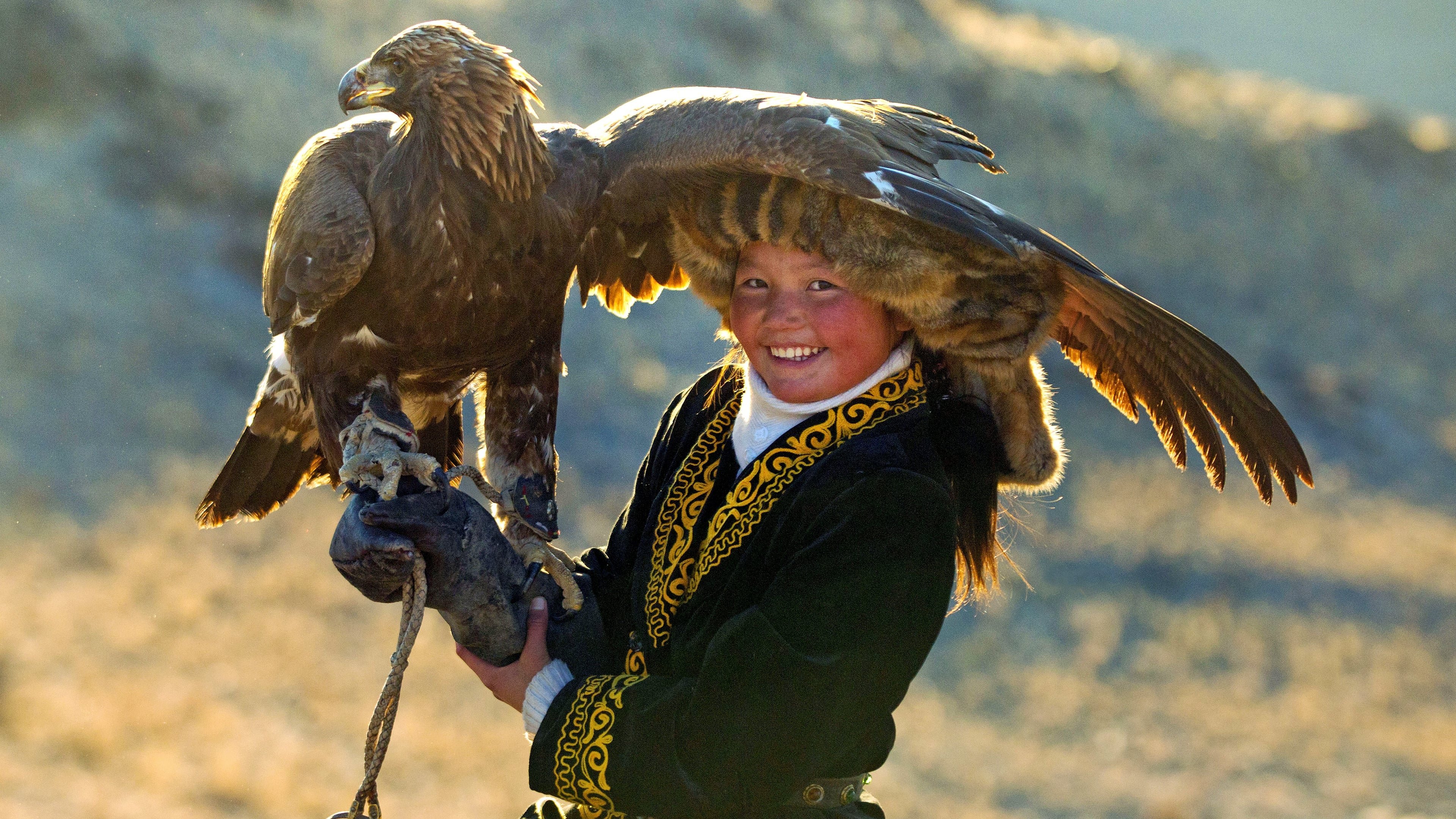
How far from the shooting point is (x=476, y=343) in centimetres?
233

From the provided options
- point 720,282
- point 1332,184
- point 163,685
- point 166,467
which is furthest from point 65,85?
point 1332,184

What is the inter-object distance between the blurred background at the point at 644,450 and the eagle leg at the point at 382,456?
1.19 metres

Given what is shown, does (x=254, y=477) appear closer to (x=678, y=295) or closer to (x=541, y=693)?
(x=541, y=693)

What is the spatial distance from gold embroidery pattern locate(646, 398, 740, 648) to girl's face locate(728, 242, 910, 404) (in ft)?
0.74

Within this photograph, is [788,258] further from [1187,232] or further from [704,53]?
[1187,232]

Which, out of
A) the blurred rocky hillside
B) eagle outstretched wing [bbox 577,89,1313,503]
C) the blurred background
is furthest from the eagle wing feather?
the blurred rocky hillside

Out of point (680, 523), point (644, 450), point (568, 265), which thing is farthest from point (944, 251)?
point (644, 450)

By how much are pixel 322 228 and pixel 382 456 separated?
460 mm

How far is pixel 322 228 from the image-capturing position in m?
2.21

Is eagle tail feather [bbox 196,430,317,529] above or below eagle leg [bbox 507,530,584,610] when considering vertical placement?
above

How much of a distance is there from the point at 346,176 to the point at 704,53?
11.0m

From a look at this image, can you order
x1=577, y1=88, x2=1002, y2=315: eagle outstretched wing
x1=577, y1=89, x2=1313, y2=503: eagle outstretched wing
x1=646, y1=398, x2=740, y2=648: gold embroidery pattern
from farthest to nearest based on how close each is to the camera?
x1=646, y1=398, x2=740, y2=648: gold embroidery pattern → x1=577, y1=88, x2=1002, y2=315: eagle outstretched wing → x1=577, y1=89, x2=1313, y2=503: eagle outstretched wing

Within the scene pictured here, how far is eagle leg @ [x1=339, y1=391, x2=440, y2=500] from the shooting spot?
2.05 m

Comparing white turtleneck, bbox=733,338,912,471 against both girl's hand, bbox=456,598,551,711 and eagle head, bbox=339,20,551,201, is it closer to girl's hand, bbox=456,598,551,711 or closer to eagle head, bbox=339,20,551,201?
girl's hand, bbox=456,598,551,711
